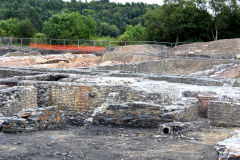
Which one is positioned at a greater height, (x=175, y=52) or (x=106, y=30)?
(x=106, y=30)

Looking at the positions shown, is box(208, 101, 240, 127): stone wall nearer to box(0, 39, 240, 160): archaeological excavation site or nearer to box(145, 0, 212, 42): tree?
box(0, 39, 240, 160): archaeological excavation site

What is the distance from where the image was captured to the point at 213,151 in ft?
19.7

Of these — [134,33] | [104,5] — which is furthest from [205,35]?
Result: [104,5]

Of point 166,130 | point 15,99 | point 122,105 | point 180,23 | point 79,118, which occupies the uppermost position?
point 180,23

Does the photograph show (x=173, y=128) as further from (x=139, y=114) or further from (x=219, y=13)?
(x=219, y=13)

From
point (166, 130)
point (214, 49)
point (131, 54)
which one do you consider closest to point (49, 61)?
point (131, 54)

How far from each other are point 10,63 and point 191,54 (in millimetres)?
13943

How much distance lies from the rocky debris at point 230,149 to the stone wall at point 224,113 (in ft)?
9.15

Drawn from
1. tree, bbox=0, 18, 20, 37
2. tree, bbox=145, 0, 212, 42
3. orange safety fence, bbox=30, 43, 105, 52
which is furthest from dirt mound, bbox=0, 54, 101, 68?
tree, bbox=0, 18, 20, 37

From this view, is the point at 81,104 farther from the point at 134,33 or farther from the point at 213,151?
the point at 134,33

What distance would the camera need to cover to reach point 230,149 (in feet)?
16.0

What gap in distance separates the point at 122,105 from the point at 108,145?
177 cm

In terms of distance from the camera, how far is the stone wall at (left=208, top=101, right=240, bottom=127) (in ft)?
27.8

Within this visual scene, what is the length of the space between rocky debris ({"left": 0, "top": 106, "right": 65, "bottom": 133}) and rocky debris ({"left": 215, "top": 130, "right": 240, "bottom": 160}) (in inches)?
159
